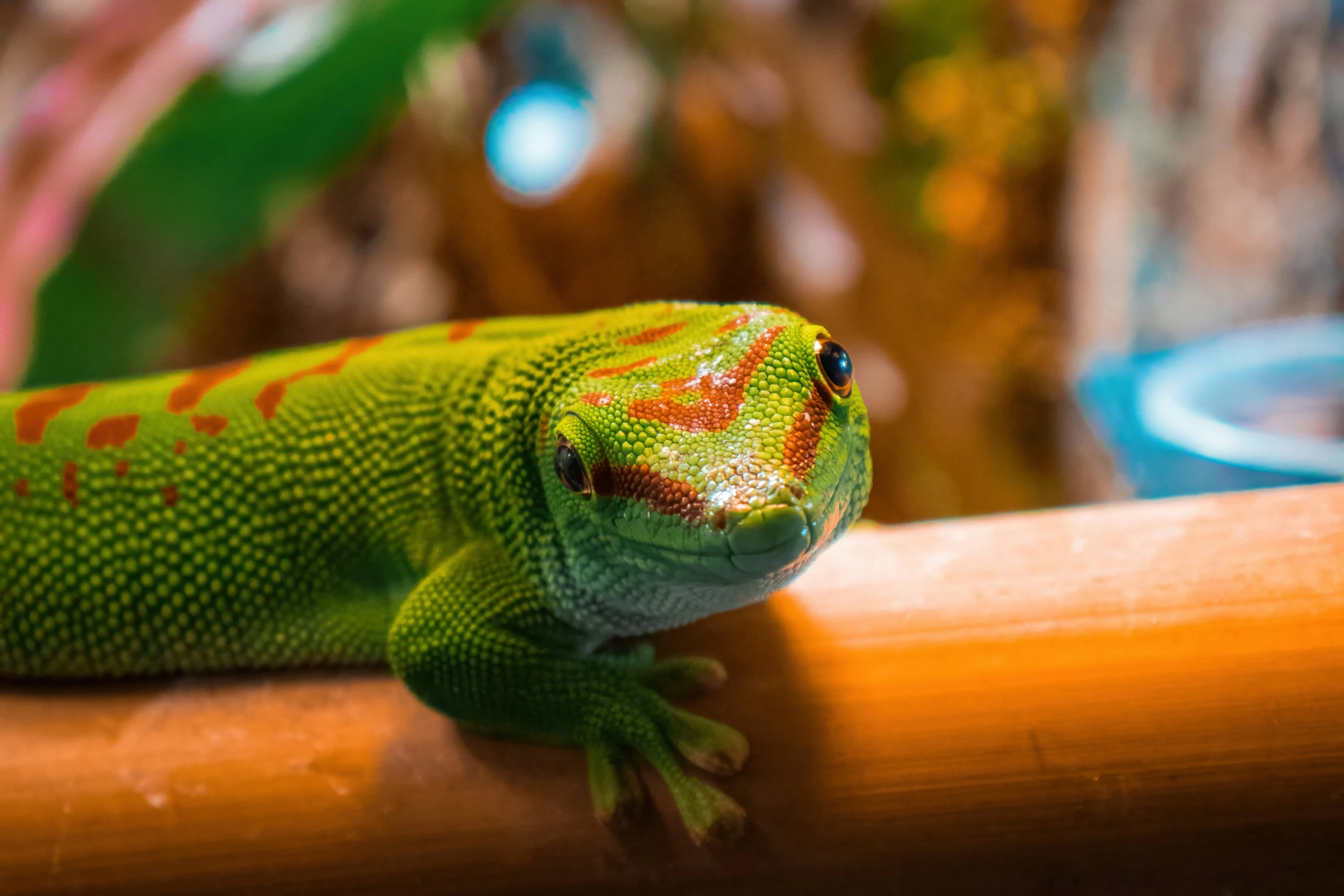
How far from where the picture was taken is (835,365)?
992 mm

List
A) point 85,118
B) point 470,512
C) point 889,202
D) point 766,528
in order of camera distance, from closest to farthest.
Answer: point 766,528
point 470,512
point 85,118
point 889,202

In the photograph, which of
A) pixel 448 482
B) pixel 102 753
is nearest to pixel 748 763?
pixel 448 482

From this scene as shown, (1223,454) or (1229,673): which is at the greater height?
(1229,673)

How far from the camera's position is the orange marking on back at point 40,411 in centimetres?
139

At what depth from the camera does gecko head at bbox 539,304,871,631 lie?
82 cm

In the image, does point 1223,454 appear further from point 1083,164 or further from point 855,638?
point 1083,164

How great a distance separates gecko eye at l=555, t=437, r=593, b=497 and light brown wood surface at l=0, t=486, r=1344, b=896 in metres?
0.29

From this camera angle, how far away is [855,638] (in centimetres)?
106

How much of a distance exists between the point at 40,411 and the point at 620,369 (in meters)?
1.03

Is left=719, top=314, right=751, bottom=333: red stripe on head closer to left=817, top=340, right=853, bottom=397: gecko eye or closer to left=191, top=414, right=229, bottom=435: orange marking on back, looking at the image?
left=817, top=340, right=853, bottom=397: gecko eye

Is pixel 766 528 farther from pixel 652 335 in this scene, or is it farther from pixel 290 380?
pixel 290 380

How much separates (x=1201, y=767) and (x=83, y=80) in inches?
107

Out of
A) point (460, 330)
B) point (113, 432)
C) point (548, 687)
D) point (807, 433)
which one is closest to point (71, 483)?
point (113, 432)

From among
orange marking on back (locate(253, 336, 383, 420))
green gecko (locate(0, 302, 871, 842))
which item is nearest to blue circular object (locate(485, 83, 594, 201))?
green gecko (locate(0, 302, 871, 842))
